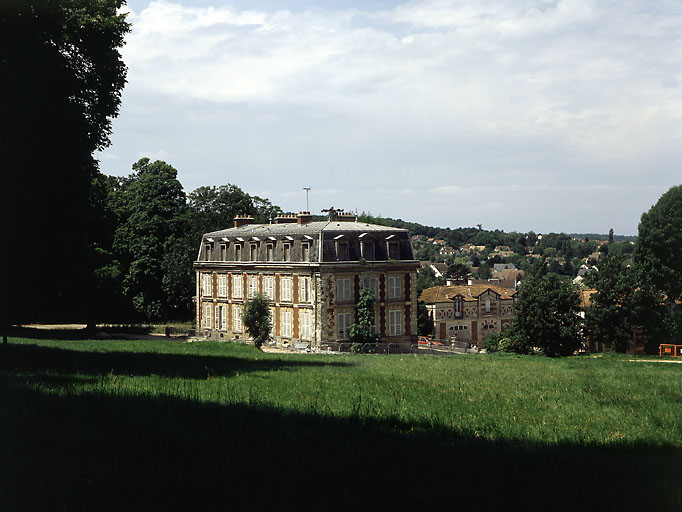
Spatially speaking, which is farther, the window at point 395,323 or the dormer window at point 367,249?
the window at point 395,323

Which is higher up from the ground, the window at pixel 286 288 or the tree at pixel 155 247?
the tree at pixel 155 247

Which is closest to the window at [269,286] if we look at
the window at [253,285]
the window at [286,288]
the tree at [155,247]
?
the window at [286,288]

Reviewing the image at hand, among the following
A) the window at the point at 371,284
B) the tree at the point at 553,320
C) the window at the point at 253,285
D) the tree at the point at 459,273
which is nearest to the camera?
the tree at the point at 553,320

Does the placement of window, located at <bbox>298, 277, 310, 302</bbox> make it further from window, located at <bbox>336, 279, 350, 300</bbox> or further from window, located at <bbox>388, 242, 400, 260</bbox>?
window, located at <bbox>388, 242, 400, 260</bbox>

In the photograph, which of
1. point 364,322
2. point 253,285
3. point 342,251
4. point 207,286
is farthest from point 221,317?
point 364,322

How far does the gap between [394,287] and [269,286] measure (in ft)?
32.5

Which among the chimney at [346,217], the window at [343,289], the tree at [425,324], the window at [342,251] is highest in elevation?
the chimney at [346,217]

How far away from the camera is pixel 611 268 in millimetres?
49781

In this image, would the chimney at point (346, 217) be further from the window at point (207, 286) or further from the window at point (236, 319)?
the window at point (207, 286)

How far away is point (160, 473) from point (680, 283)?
51.7 meters

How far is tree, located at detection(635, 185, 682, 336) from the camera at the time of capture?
169ft

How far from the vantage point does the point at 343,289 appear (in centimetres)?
4825

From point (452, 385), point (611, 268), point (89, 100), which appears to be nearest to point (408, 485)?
point (452, 385)

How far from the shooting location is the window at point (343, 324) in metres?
48.3
